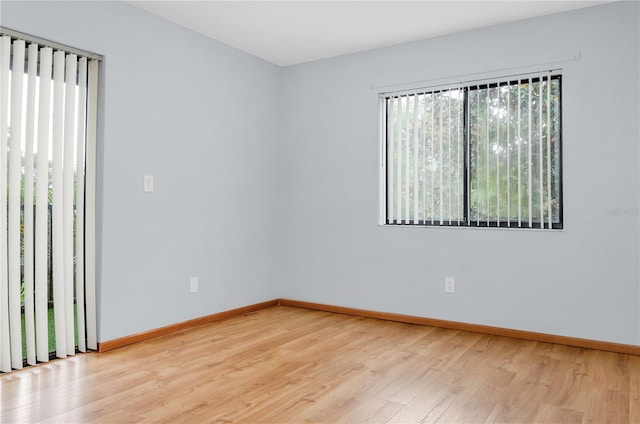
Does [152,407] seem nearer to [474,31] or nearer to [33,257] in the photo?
[33,257]

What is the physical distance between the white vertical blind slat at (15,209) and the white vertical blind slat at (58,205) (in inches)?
8.2

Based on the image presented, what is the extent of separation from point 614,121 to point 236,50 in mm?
2989

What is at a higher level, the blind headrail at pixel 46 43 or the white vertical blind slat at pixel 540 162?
the blind headrail at pixel 46 43

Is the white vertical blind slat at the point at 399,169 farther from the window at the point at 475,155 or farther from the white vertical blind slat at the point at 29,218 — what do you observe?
the white vertical blind slat at the point at 29,218

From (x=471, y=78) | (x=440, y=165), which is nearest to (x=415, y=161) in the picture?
(x=440, y=165)

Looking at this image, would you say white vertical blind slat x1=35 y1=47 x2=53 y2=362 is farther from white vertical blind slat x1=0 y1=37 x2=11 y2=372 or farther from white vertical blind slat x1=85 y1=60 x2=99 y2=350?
white vertical blind slat x1=85 y1=60 x2=99 y2=350

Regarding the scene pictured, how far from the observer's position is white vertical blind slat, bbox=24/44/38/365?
2.77 metres

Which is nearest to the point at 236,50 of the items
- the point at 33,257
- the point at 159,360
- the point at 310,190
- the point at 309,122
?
the point at 309,122

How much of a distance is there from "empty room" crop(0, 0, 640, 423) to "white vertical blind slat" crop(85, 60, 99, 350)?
0.02 metres

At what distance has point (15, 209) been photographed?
106 inches

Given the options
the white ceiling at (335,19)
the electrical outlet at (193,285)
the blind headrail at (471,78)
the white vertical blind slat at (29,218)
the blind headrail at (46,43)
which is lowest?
the electrical outlet at (193,285)

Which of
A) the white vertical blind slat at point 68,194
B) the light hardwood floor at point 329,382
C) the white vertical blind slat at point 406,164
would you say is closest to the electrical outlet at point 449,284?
the light hardwood floor at point 329,382

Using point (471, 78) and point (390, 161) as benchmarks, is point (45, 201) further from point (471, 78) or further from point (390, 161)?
point (471, 78)

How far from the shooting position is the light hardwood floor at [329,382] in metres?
2.18
